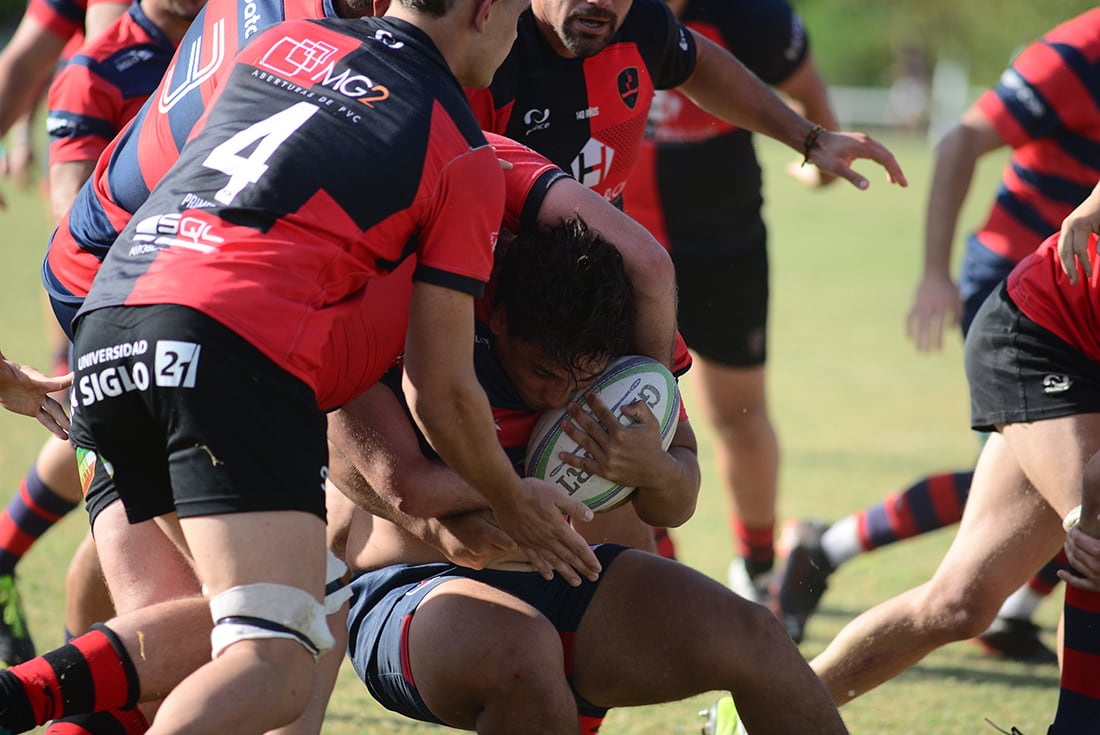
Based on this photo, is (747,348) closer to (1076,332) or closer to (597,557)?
(1076,332)

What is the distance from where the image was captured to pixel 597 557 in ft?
10.5

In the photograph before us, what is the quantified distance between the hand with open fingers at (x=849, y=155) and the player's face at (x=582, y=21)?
838 millimetres

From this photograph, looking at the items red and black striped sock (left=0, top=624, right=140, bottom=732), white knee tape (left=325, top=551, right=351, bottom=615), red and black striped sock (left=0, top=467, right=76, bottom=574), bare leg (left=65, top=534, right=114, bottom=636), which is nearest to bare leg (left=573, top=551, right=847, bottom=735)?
white knee tape (left=325, top=551, right=351, bottom=615)

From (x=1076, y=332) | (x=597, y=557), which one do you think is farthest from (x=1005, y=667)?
(x=597, y=557)

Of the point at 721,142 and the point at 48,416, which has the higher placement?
the point at 48,416

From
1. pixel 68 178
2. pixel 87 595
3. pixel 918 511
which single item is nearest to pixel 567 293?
pixel 87 595

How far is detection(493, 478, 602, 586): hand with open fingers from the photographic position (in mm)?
2832

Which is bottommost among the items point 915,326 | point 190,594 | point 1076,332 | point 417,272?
point 915,326

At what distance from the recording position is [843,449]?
26.4 ft

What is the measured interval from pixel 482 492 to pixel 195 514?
597 mm

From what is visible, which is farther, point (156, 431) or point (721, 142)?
point (721, 142)

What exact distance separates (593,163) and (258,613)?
1930 mm

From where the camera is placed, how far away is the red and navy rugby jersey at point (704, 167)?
18.8 ft

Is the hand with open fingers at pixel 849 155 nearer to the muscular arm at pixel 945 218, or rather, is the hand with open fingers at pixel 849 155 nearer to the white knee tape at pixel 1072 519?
the muscular arm at pixel 945 218
